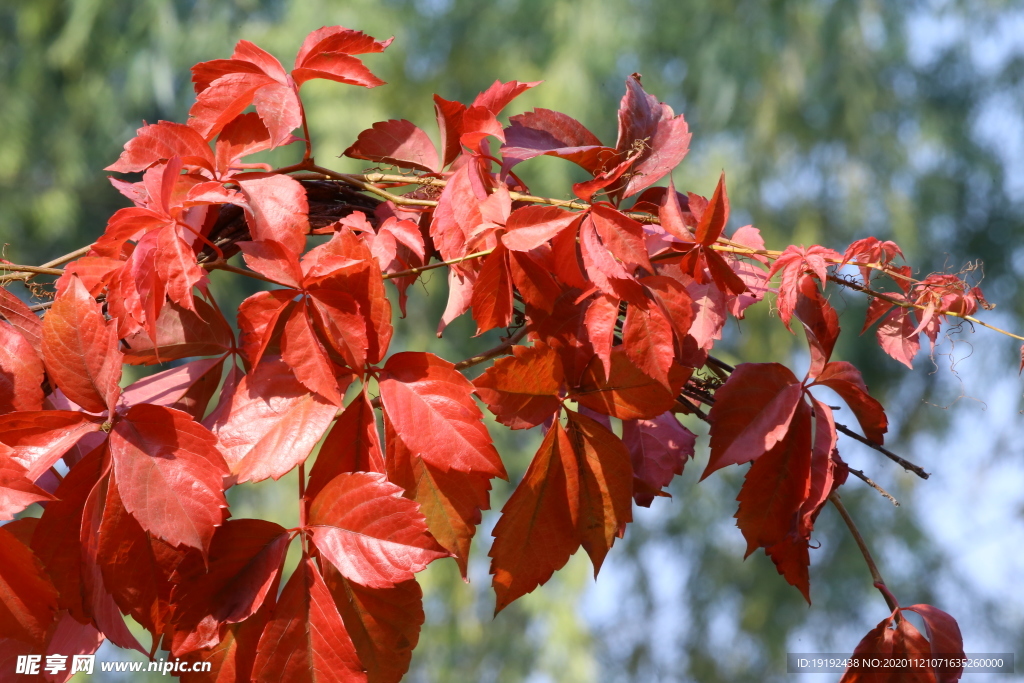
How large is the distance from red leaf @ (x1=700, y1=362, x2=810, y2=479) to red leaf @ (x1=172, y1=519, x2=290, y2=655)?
0.23 meters

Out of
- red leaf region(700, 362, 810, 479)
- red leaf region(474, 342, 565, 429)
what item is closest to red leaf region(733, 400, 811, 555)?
red leaf region(700, 362, 810, 479)

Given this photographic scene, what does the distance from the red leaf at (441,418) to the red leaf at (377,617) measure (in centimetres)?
7

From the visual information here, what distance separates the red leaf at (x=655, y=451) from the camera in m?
0.49

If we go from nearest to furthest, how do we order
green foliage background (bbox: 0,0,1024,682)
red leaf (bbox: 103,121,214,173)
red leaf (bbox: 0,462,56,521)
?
1. red leaf (bbox: 0,462,56,521)
2. red leaf (bbox: 103,121,214,173)
3. green foliage background (bbox: 0,0,1024,682)

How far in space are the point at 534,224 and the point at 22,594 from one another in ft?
0.99

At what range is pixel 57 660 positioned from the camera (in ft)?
1.36

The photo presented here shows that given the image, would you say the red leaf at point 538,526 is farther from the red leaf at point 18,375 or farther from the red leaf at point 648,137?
the red leaf at point 18,375

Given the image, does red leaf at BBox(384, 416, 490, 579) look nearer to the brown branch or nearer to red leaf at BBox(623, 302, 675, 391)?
red leaf at BBox(623, 302, 675, 391)

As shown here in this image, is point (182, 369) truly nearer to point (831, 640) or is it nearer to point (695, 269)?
point (695, 269)

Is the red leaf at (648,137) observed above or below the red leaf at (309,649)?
above

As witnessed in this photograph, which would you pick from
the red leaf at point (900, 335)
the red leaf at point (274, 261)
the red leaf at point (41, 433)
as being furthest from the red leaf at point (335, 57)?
the red leaf at point (900, 335)

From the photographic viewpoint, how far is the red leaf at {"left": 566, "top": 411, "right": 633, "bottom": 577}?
1.43ft

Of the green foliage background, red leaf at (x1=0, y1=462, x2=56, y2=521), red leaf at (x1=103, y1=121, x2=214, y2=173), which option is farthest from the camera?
the green foliage background

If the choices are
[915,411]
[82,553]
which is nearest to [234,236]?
[82,553]
